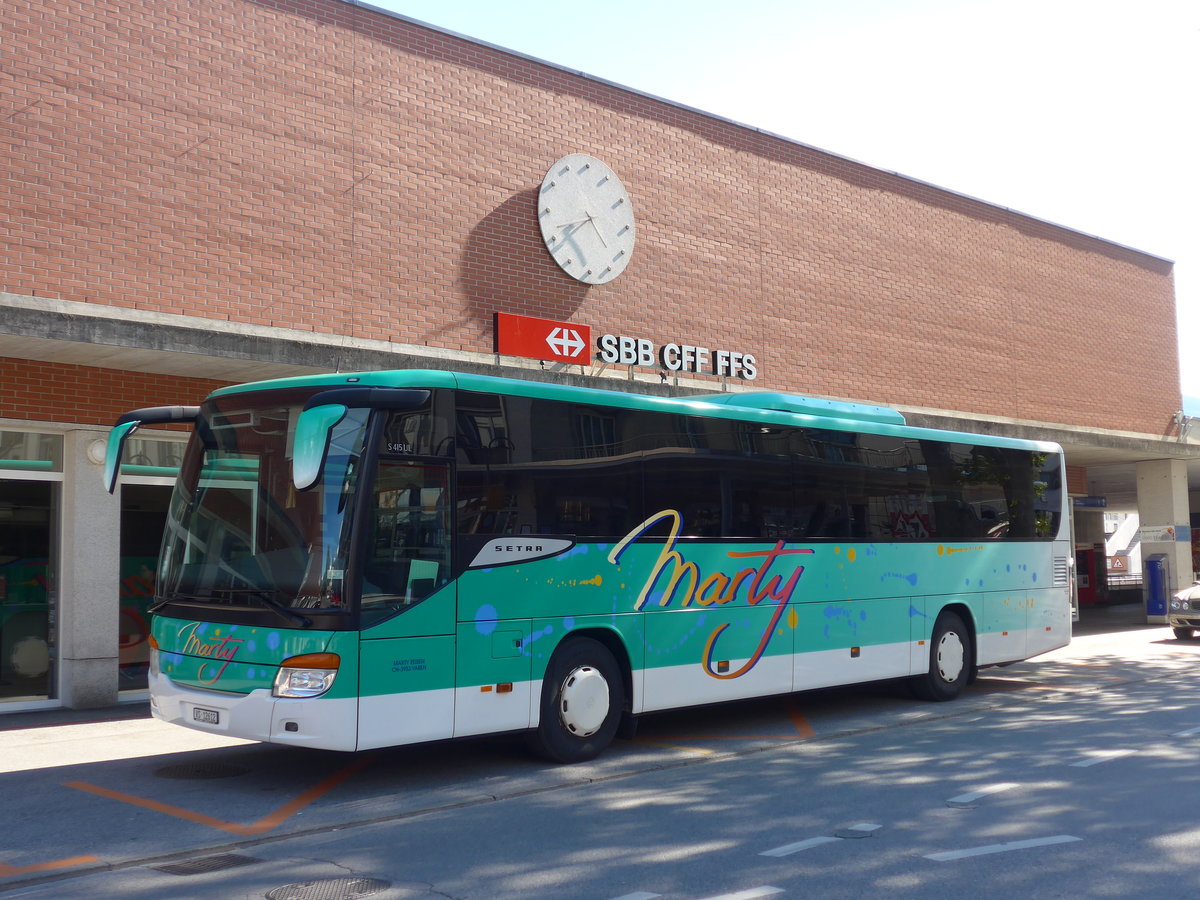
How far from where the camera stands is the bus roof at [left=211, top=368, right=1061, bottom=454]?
8.47 metres

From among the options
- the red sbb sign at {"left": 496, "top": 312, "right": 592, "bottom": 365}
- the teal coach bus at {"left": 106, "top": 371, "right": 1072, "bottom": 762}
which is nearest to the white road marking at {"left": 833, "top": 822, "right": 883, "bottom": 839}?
the teal coach bus at {"left": 106, "top": 371, "right": 1072, "bottom": 762}

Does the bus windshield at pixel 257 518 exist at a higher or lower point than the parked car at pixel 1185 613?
higher

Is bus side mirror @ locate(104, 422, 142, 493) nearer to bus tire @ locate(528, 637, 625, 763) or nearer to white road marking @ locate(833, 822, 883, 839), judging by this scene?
bus tire @ locate(528, 637, 625, 763)

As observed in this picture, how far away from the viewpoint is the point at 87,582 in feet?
42.1

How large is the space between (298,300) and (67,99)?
3335 mm

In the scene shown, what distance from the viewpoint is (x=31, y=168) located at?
12.3m

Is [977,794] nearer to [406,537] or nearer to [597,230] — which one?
[406,537]

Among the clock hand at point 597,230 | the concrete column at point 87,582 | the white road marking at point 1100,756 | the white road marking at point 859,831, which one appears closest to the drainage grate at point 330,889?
the white road marking at point 859,831

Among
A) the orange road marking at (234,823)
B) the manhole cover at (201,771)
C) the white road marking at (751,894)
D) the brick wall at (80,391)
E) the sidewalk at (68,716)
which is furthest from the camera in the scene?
the brick wall at (80,391)

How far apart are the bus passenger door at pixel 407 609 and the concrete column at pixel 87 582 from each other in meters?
6.10

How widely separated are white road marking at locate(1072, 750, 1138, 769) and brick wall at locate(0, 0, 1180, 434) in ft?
31.4

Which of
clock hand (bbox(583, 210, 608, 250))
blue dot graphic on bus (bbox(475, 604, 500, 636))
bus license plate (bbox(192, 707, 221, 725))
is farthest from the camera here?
clock hand (bbox(583, 210, 608, 250))

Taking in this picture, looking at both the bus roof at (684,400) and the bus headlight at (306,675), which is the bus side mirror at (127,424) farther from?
the bus headlight at (306,675)

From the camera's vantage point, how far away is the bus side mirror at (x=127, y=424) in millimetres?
8898
